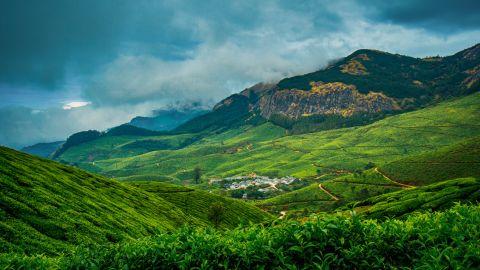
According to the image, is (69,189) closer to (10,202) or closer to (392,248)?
(10,202)

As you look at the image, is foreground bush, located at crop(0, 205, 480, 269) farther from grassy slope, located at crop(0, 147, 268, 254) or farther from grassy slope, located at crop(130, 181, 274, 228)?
grassy slope, located at crop(130, 181, 274, 228)

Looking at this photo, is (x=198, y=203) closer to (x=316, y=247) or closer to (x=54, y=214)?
(x=54, y=214)

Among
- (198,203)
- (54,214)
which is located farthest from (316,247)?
(198,203)

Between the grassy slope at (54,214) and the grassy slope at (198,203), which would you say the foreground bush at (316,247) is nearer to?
the grassy slope at (54,214)

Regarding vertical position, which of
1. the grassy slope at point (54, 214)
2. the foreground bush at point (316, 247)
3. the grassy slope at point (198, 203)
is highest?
the foreground bush at point (316, 247)

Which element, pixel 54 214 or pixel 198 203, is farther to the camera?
pixel 198 203

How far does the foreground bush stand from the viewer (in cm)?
1209

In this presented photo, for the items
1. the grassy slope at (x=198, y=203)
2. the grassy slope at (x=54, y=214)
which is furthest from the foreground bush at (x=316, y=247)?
the grassy slope at (x=198, y=203)

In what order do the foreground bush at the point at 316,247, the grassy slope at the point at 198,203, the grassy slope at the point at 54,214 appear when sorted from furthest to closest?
the grassy slope at the point at 198,203, the grassy slope at the point at 54,214, the foreground bush at the point at 316,247

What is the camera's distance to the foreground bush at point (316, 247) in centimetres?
1209

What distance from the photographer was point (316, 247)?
1248cm

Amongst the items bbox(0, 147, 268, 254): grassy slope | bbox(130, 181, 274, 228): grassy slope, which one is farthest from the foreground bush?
bbox(130, 181, 274, 228): grassy slope

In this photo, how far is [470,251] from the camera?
10734 millimetres

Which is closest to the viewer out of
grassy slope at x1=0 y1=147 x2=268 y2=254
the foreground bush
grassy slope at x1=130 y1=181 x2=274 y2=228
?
the foreground bush
